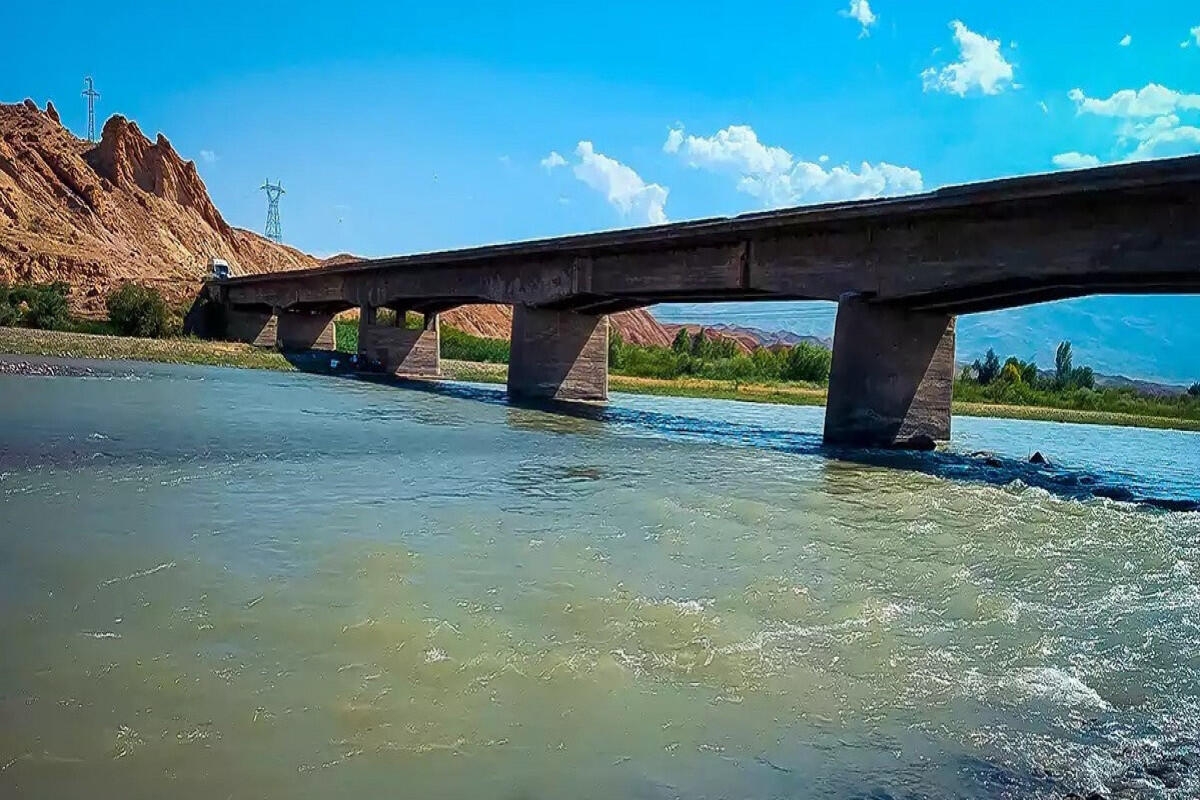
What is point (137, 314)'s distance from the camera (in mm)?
54188

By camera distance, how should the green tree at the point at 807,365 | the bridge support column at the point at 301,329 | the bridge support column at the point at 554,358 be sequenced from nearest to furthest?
the bridge support column at the point at 554,358
the bridge support column at the point at 301,329
the green tree at the point at 807,365

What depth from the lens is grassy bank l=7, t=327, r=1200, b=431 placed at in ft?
133

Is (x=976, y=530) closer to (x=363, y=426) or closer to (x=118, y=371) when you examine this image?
(x=363, y=426)

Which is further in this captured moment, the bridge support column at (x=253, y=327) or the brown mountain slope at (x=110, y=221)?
the brown mountain slope at (x=110, y=221)

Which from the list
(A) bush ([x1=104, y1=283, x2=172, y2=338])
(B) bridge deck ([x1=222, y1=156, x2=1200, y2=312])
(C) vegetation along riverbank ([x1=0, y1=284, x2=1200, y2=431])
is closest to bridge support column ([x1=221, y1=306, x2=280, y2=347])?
(C) vegetation along riverbank ([x1=0, y1=284, x2=1200, y2=431])

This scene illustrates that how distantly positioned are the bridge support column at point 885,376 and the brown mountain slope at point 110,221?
51.6 metres

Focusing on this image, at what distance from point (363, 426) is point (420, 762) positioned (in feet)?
60.3

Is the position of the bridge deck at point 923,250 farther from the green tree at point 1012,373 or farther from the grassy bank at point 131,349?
the green tree at point 1012,373

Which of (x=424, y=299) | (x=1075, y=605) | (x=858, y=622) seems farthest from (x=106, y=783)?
(x=424, y=299)

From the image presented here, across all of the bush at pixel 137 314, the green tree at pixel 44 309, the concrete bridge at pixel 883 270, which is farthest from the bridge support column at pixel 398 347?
the green tree at pixel 44 309

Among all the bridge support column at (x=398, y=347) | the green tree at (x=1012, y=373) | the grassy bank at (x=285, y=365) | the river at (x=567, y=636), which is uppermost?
the green tree at (x=1012, y=373)

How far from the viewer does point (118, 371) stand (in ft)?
112

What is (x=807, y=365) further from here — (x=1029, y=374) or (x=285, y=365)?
(x=285, y=365)

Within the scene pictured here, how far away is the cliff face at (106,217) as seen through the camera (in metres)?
66.0
